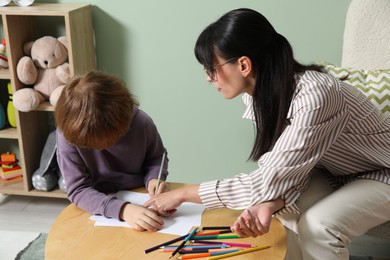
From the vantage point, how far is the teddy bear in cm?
218

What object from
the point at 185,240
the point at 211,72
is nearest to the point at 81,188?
the point at 185,240

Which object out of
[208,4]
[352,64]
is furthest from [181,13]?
[352,64]

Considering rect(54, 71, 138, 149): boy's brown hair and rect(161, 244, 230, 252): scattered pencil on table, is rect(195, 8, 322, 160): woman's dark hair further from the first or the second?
rect(161, 244, 230, 252): scattered pencil on table

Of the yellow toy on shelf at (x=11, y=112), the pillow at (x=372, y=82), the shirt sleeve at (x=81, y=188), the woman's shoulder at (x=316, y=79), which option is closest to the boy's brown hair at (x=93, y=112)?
the shirt sleeve at (x=81, y=188)

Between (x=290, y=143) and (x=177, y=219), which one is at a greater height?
(x=290, y=143)

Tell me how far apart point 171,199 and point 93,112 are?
0.30 metres

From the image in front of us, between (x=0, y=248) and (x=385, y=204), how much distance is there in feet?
4.78

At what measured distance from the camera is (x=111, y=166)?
4.80 ft

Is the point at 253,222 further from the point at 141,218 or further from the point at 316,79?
the point at 316,79

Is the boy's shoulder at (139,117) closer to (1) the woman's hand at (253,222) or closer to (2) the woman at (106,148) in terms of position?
(2) the woman at (106,148)

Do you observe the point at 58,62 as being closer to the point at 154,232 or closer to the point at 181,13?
the point at 181,13

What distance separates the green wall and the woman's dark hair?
0.80 m

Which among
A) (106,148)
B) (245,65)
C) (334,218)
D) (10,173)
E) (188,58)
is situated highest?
(245,65)

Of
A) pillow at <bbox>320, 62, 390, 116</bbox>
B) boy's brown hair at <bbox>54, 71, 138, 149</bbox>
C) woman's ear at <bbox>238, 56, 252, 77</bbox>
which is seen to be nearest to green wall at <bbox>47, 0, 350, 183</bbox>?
pillow at <bbox>320, 62, 390, 116</bbox>
